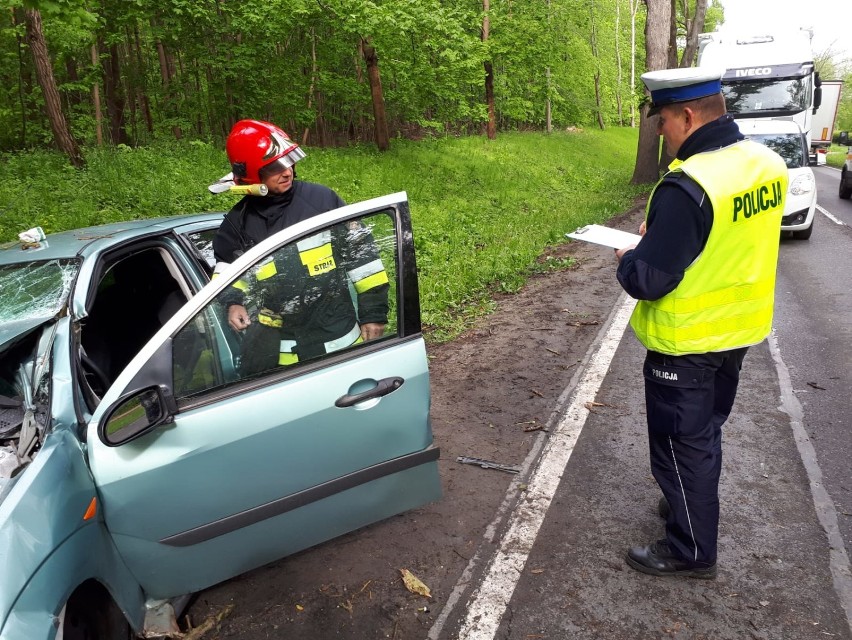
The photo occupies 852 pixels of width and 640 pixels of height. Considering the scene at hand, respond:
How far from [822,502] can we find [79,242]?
13.0ft

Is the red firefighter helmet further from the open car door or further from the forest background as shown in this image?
the forest background

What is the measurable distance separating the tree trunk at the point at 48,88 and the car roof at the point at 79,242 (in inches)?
328

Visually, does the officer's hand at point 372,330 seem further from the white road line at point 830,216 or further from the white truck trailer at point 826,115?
the white truck trailer at point 826,115

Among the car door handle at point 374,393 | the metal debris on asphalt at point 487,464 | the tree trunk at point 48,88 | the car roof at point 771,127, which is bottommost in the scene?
the metal debris on asphalt at point 487,464

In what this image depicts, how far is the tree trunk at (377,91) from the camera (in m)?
14.1

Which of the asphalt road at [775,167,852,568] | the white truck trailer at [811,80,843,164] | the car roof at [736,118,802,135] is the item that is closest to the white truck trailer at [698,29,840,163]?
the car roof at [736,118,802,135]

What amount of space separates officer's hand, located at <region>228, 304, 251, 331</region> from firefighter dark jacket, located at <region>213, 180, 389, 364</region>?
0.02 m

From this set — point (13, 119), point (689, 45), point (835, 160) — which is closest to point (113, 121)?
point (13, 119)

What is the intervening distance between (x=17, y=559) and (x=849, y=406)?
4614 millimetres

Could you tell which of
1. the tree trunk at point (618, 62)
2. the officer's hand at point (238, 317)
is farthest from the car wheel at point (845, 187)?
the tree trunk at point (618, 62)

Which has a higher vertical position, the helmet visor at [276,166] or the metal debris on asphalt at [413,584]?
the helmet visor at [276,166]

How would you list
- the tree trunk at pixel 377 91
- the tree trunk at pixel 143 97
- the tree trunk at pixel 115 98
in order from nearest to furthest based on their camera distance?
1. the tree trunk at pixel 377 91
2. the tree trunk at pixel 115 98
3. the tree trunk at pixel 143 97

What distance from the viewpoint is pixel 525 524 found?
2924 mm

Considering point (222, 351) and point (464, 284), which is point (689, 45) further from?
point (222, 351)
